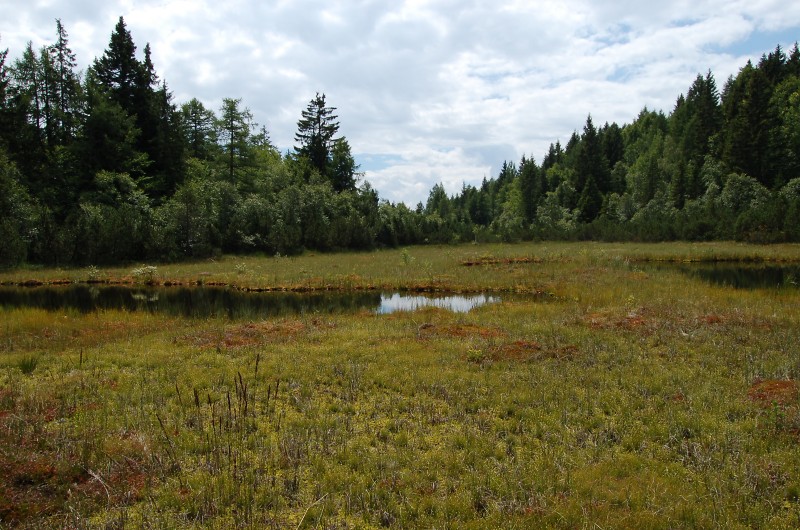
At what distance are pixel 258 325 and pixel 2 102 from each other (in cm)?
5161

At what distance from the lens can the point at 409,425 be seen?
771 centimetres

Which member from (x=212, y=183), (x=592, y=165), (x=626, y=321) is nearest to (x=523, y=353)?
(x=626, y=321)

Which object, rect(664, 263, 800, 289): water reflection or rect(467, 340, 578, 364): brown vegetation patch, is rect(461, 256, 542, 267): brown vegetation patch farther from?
rect(467, 340, 578, 364): brown vegetation patch

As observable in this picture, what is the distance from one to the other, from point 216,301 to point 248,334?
9.56 metres

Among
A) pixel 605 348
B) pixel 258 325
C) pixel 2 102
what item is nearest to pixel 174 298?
pixel 258 325

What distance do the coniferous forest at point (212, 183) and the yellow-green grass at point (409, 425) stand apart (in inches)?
1145

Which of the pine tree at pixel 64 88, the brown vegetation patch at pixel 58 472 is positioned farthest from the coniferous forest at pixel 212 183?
the brown vegetation patch at pixel 58 472

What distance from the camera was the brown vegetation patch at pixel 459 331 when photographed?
563 inches

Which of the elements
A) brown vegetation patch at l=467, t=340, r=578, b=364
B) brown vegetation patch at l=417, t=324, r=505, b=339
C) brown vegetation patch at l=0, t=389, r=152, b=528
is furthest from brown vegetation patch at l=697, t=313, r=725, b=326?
brown vegetation patch at l=0, t=389, r=152, b=528

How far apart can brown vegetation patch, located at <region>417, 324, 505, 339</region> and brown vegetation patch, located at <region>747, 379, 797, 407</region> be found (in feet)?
21.0

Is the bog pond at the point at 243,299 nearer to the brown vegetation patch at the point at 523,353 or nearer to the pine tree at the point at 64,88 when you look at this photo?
the brown vegetation patch at the point at 523,353

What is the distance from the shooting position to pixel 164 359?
1173 centimetres

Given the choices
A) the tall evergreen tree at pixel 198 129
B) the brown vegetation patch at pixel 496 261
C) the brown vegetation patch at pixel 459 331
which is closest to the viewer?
the brown vegetation patch at pixel 459 331

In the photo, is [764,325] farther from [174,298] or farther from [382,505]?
[174,298]
